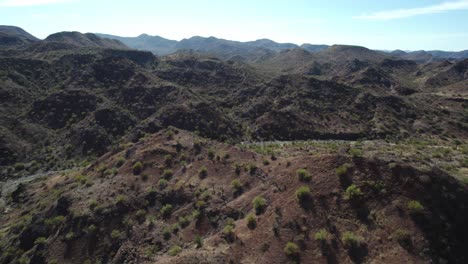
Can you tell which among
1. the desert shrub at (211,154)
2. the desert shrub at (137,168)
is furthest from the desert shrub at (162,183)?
the desert shrub at (211,154)

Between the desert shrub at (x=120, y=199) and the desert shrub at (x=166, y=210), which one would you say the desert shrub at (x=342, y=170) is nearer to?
the desert shrub at (x=166, y=210)

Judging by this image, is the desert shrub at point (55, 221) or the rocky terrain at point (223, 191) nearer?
the rocky terrain at point (223, 191)

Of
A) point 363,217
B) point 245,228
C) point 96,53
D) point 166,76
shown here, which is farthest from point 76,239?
point 96,53

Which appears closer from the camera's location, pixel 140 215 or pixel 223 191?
pixel 140 215

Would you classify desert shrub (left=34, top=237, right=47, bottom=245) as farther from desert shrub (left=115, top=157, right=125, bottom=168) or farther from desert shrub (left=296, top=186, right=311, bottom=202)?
desert shrub (left=296, top=186, right=311, bottom=202)

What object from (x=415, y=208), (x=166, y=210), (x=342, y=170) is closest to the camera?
(x=415, y=208)

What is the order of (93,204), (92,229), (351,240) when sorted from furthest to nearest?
(93,204), (92,229), (351,240)

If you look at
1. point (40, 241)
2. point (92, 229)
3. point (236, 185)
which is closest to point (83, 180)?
point (40, 241)

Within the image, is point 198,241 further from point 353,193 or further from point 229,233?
point 353,193
